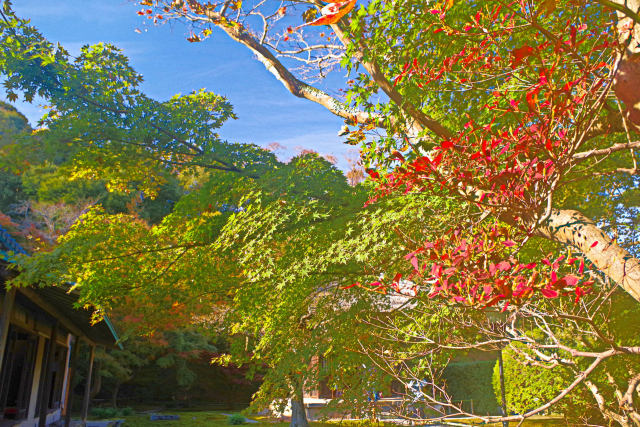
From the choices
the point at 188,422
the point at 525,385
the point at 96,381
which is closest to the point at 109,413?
the point at 96,381

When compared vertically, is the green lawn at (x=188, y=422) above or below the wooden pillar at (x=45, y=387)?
below

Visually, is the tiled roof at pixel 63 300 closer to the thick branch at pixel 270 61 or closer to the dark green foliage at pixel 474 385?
the thick branch at pixel 270 61

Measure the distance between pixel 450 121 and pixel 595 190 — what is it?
5236 millimetres

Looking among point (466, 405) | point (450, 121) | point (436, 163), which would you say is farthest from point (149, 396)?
point (436, 163)

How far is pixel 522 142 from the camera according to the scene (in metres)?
3.17

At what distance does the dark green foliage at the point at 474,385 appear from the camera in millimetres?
21281

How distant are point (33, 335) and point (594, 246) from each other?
40.7 feet

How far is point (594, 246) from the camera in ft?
17.5

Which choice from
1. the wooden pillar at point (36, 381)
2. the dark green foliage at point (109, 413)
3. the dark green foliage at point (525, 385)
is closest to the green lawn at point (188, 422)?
the dark green foliage at point (109, 413)

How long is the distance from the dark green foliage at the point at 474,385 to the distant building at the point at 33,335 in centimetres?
1648

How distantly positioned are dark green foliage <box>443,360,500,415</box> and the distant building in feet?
54.1

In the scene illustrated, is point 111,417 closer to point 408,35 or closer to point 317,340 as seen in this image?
point 317,340

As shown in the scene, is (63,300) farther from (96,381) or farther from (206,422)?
(96,381)

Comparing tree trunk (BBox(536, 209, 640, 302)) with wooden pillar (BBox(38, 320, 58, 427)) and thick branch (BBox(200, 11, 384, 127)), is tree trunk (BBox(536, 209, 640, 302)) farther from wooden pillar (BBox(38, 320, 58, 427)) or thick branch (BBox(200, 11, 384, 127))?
wooden pillar (BBox(38, 320, 58, 427))
